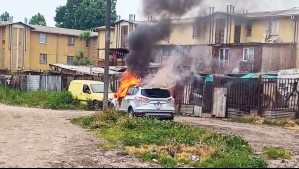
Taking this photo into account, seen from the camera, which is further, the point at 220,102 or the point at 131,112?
the point at 220,102

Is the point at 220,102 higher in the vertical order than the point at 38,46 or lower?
lower

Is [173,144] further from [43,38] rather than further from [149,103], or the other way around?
[43,38]

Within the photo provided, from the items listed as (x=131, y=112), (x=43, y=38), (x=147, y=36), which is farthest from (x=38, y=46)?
(x=131, y=112)

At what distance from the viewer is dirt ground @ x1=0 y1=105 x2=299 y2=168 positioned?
9.59 m

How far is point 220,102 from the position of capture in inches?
958

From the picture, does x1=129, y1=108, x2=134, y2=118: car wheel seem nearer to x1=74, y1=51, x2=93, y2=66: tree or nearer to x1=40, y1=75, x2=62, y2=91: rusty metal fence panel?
x1=40, y1=75, x2=62, y2=91: rusty metal fence panel

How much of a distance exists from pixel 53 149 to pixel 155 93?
808 cm

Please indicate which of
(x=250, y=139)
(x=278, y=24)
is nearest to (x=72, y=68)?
(x=278, y=24)

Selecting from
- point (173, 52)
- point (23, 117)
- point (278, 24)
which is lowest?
point (23, 117)

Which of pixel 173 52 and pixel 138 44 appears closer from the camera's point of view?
pixel 138 44

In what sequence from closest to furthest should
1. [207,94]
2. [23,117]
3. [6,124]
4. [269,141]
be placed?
[269,141], [6,124], [23,117], [207,94]

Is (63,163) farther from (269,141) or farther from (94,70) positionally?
(94,70)

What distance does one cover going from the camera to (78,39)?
58594 millimetres

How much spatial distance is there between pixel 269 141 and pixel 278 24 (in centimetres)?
2246
